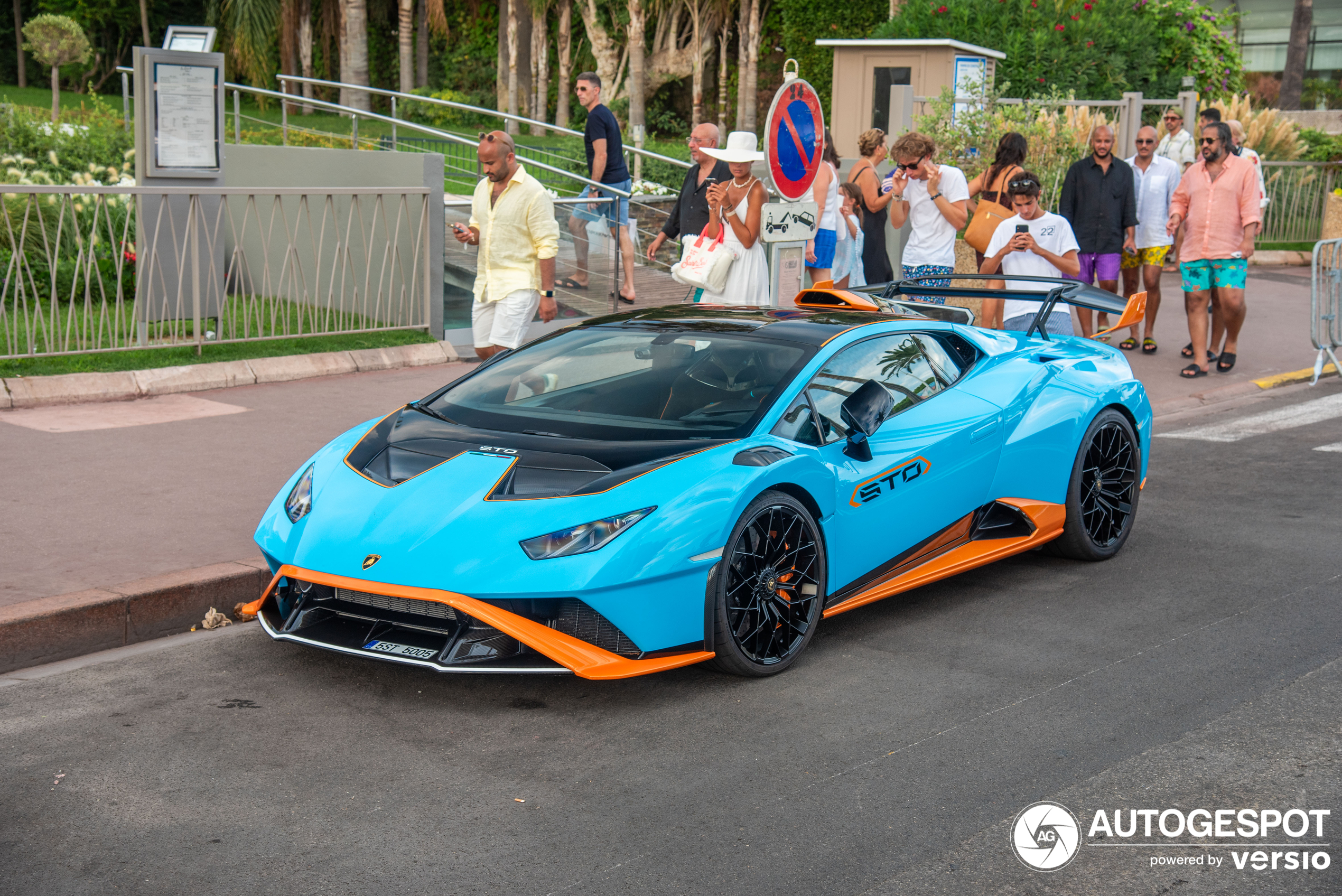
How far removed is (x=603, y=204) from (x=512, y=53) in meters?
30.2

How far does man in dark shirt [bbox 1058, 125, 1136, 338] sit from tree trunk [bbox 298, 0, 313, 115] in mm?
32349

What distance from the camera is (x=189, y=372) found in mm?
9711

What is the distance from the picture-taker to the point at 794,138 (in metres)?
8.63

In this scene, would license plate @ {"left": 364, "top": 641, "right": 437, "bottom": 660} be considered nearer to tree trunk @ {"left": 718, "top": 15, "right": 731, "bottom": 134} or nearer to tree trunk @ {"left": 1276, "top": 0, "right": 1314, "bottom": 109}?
tree trunk @ {"left": 718, "top": 15, "right": 731, "bottom": 134}

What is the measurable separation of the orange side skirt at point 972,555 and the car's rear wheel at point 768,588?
199 mm

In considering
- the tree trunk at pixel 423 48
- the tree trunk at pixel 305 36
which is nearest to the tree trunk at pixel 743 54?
the tree trunk at pixel 423 48

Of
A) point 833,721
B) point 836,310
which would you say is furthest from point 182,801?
point 836,310

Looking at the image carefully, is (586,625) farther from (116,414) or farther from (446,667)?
(116,414)

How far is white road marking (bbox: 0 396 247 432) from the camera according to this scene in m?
8.38

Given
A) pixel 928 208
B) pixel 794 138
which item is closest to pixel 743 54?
pixel 928 208

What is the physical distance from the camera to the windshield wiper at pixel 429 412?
5207 mm

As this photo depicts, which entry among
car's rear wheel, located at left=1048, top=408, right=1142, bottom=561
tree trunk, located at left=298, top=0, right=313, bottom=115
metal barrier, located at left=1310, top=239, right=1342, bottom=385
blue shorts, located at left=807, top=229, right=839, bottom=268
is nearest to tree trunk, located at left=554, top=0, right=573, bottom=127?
tree trunk, located at left=298, top=0, right=313, bottom=115

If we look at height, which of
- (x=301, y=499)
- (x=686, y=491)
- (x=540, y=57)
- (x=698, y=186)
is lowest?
(x=301, y=499)

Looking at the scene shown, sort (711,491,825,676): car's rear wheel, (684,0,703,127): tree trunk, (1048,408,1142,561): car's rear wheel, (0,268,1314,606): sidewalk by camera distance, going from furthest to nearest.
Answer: (684,0,703,127): tree trunk
(1048,408,1142,561): car's rear wheel
(0,268,1314,606): sidewalk
(711,491,825,676): car's rear wheel
